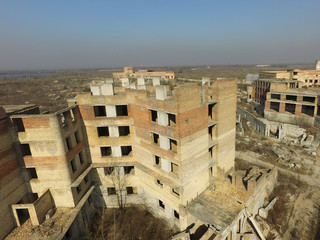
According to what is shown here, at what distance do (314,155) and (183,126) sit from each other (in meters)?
30.6

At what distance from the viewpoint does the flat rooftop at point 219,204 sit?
18234 mm

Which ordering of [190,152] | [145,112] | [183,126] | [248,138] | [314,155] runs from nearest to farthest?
1. [183,126]
2. [190,152]
3. [145,112]
4. [314,155]
5. [248,138]

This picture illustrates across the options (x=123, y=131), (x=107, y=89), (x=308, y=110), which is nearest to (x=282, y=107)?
(x=308, y=110)

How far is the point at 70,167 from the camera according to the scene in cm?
2100

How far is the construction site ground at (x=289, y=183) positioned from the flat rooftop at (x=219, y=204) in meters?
4.34

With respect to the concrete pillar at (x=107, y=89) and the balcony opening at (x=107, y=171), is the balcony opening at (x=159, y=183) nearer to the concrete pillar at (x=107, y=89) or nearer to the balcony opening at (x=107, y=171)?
the balcony opening at (x=107, y=171)

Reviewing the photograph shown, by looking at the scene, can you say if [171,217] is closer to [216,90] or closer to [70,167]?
[70,167]

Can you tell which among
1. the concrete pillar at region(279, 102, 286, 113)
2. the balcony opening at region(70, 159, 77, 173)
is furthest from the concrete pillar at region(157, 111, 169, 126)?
the concrete pillar at region(279, 102, 286, 113)

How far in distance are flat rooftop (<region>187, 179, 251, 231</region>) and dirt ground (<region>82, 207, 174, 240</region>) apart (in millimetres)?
5226

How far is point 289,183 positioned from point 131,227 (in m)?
23.1

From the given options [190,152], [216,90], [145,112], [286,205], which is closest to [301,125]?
[286,205]

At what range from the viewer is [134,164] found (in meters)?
23.8

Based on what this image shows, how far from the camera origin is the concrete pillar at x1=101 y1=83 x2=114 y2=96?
22427 millimetres

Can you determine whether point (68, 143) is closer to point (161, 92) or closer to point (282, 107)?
point (161, 92)
